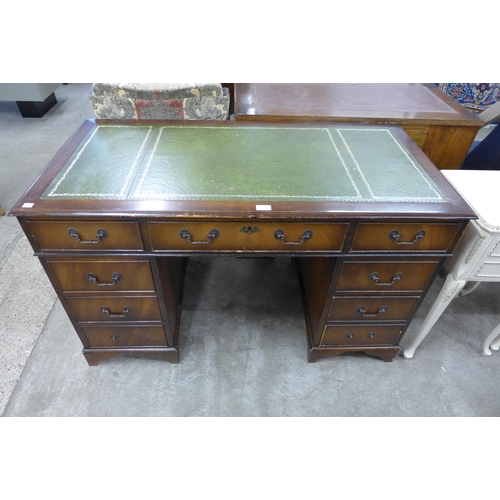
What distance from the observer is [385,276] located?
127 cm

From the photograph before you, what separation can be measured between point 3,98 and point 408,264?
163 inches

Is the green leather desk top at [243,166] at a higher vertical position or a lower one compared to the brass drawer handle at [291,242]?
higher

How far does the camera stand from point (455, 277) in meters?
1.33

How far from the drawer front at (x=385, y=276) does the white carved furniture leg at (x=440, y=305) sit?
0.47 ft

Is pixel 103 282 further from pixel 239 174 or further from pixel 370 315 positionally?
pixel 370 315

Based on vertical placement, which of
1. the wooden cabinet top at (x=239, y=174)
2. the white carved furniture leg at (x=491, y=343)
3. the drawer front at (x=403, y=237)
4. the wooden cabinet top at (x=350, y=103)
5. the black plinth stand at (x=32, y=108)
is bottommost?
the white carved furniture leg at (x=491, y=343)

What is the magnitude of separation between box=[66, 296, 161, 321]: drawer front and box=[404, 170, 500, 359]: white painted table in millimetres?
1178

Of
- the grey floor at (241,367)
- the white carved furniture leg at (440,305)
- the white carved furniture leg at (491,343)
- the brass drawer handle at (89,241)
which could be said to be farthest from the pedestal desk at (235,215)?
the white carved furniture leg at (491,343)

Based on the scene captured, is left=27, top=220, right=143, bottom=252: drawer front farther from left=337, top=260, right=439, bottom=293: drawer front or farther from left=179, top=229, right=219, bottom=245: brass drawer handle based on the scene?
left=337, top=260, right=439, bottom=293: drawer front

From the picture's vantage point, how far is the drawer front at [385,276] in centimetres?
122

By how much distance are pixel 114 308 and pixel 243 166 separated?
0.75 meters

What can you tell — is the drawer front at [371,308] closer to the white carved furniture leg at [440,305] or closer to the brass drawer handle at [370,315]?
the brass drawer handle at [370,315]

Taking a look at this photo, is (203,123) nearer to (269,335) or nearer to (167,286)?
(167,286)

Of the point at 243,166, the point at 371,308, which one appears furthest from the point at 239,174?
the point at 371,308
